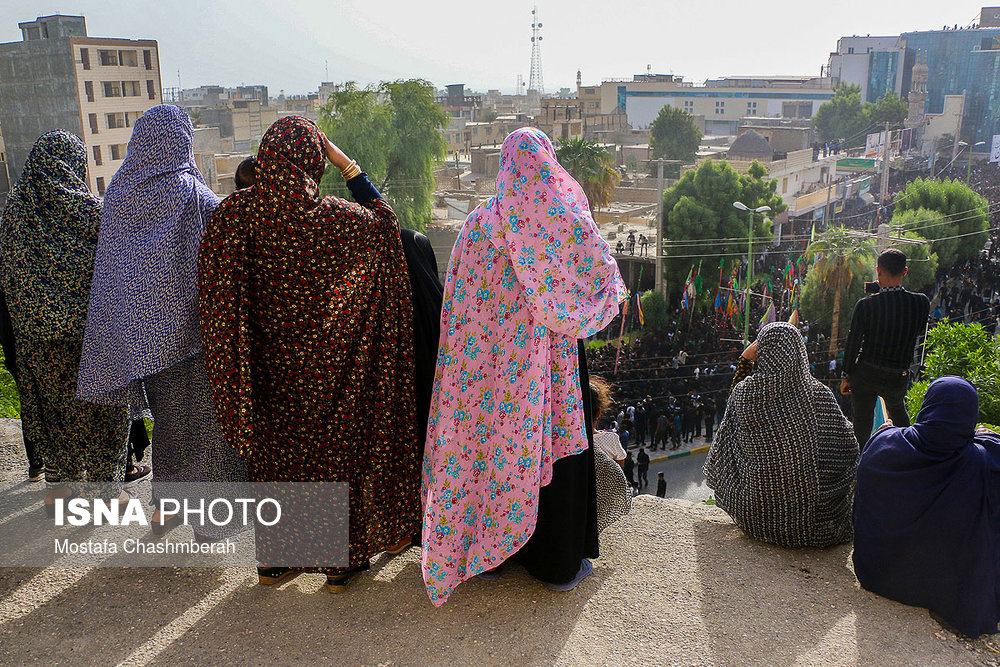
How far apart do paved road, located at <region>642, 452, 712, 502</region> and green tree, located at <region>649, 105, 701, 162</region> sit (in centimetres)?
2913

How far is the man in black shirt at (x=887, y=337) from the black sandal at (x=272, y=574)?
2471 mm

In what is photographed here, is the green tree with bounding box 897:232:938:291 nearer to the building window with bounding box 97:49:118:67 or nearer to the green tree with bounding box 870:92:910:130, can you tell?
the building window with bounding box 97:49:118:67

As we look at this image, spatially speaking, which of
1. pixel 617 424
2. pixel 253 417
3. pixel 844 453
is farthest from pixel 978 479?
pixel 617 424

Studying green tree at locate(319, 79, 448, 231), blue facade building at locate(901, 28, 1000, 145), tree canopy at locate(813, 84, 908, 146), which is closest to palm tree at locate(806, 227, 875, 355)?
green tree at locate(319, 79, 448, 231)

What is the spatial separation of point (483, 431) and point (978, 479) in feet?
4.89

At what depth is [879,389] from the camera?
3600 mm

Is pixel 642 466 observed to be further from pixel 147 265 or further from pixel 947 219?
pixel 947 219

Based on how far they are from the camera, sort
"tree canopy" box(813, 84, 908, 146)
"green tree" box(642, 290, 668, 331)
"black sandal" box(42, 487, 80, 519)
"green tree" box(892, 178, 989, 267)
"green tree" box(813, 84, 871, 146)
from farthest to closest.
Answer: "green tree" box(813, 84, 871, 146) → "tree canopy" box(813, 84, 908, 146) → "green tree" box(892, 178, 989, 267) → "green tree" box(642, 290, 668, 331) → "black sandal" box(42, 487, 80, 519)

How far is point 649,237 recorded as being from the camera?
23578mm

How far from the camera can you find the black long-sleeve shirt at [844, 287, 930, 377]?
3488 millimetres

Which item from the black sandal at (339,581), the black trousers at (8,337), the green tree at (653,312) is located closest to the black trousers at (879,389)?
Answer: the black sandal at (339,581)

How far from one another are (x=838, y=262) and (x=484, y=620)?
17.4 metres

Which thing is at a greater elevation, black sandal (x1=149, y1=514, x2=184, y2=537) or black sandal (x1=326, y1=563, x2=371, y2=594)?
black sandal (x1=149, y1=514, x2=184, y2=537)

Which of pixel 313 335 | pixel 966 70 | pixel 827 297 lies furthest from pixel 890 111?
pixel 313 335
